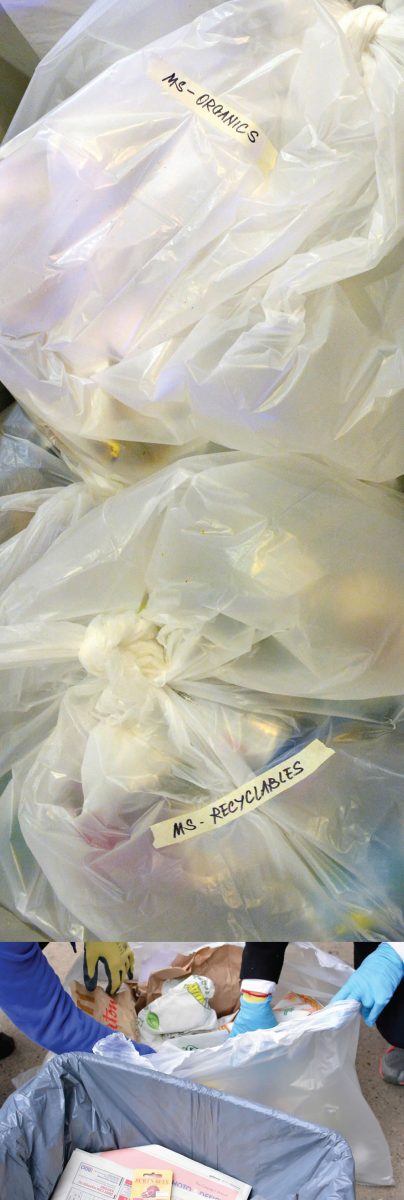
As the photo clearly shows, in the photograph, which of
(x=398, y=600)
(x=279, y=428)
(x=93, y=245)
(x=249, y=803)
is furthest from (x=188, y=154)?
(x=249, y=803)

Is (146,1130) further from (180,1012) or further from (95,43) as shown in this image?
(95,43)

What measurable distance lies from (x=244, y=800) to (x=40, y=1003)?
1111mm

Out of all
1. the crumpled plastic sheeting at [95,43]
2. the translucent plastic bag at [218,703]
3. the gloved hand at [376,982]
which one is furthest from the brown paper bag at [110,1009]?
the crumpled plastic sheeting at [95,43]

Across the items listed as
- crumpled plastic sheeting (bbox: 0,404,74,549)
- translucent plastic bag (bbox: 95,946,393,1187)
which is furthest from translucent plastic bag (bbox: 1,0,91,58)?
translucent plastic bag (bbox: 95,946,393,1187)

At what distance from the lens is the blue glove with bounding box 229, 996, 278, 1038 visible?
1.62m

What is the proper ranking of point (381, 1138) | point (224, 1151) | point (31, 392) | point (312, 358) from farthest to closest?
point (381, 1138), point (224, 1151), point (31, 392), point (312, 358)

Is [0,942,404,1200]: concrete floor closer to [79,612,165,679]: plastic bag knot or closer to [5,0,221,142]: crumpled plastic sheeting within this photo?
[79,612,165,679]: plastic bag knot

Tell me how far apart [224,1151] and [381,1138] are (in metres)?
0.34

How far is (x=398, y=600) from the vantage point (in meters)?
0.58

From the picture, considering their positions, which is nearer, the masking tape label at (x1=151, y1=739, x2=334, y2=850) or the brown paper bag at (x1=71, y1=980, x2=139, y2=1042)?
the masking tape label at (x1=151, y1=739, x2=334, y2=850)

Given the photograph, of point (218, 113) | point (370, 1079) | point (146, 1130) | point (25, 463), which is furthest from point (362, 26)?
point (370, 1079)

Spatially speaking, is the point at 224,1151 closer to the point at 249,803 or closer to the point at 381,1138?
the point at 381,1138

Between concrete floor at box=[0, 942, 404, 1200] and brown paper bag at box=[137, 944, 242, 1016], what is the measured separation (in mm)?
257

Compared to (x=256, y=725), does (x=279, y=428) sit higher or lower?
higher
